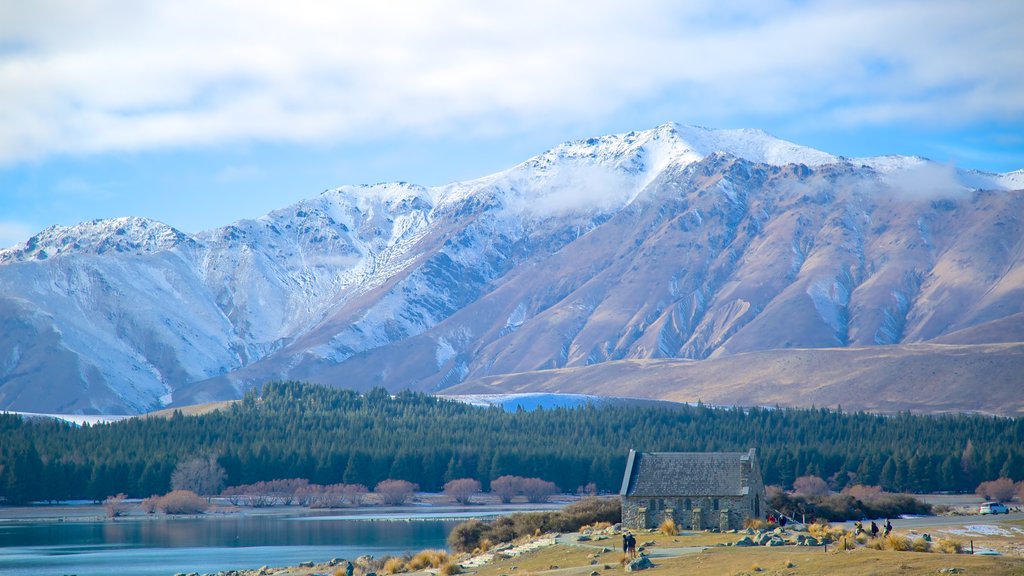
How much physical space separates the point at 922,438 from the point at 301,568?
125 meters

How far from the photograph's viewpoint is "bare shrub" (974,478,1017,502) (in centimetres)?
15575

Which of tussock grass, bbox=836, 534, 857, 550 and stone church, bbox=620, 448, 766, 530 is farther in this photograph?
stone church, bbox=620, 448, 766, 530

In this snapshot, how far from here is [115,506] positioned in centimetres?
16962

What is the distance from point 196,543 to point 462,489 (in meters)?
59.7

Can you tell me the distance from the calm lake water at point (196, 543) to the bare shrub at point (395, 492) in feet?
64.6

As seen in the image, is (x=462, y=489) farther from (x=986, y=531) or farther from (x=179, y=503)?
(x=986, y=531)

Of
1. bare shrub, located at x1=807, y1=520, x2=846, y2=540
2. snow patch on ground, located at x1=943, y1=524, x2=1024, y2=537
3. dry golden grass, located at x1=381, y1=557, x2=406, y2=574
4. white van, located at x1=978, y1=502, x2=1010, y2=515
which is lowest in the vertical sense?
white van, located at x1=978, y1=502, x2=1010, y2=515

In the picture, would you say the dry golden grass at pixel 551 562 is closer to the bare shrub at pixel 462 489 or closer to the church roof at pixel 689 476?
the church roof at pixel 689 476

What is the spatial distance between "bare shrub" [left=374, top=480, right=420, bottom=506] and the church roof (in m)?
96.1

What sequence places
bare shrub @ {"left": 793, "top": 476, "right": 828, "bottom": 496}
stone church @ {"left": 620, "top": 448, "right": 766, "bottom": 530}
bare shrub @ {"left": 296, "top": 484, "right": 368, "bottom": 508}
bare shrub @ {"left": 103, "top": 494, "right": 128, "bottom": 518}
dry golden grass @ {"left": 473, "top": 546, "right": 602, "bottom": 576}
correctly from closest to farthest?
dry golden grass @ {"left": 473, "top": 546, "right": 602, "bottom": 576}
stone church @ {"left": 620, "top": 448, "right": 766, "bottom": 530}
bare shrub @ {"left": 793, "top": 476, "right": 828, "bottom": 496}
bare shrub @ {"left": 103, "top": 494, "right": 128, "bottom": 518}
bare shrub @ {"left": 296, "top": 484, "right": 368, "bottom": 508}

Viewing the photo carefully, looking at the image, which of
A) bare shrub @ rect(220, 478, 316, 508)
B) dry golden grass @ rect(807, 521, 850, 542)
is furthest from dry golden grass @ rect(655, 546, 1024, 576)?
bare shrub @ rect(220, 478, 316, 508)

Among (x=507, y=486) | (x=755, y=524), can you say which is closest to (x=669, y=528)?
(x=755, y=524)

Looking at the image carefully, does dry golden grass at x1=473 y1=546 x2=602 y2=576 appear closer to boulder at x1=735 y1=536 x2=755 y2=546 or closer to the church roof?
boulder at x1=735 y1=536 x2=755 y2=546

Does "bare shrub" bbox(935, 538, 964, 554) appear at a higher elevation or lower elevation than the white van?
higher
